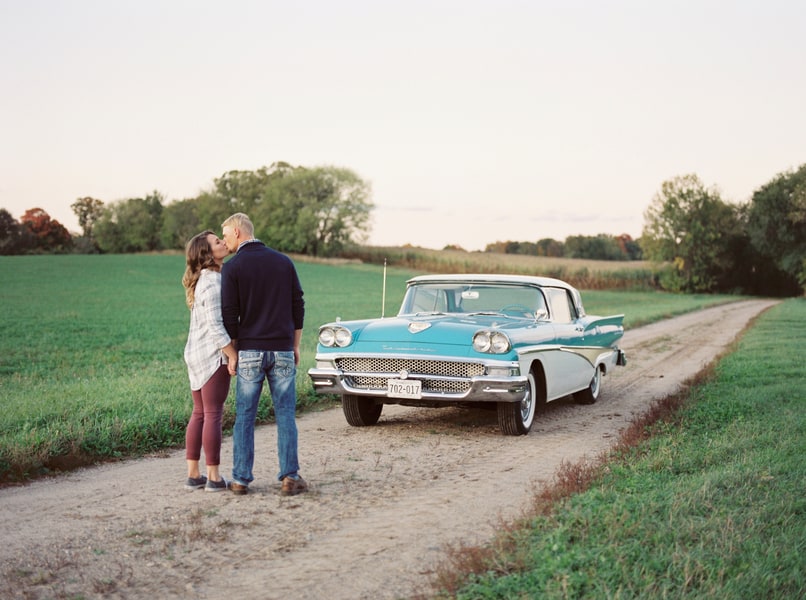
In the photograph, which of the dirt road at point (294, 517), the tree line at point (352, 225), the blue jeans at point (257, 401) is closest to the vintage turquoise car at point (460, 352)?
the dirt road at point (294, 517)

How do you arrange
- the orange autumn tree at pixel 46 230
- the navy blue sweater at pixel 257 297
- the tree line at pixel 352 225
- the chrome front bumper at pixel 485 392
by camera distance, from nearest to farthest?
the navy blue sweater at pixel 257 297 → the chrome front bumper at pixel 485 392 → the tree line at pixel 352 225 → the orange autumn tree at pixel 46 230

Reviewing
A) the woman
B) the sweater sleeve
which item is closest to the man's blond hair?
the woman

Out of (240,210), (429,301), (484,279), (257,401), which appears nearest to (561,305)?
(484,279)

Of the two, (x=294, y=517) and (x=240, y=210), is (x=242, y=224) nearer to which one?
(x=294, y=517)

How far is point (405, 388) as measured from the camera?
786 cm

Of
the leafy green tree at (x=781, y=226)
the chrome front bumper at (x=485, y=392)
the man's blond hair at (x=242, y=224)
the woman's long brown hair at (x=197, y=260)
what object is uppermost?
the leafy green tree at (x=781, y=226)

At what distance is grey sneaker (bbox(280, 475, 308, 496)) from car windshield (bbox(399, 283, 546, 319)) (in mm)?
4021

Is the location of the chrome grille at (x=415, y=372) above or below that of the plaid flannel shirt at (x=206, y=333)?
below

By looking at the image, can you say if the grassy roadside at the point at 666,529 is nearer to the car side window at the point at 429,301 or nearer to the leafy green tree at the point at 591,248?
the car side window at the point at 429,301

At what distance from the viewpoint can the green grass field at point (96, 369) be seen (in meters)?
7.16

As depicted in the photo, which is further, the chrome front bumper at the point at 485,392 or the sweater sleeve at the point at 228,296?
the chrome front bumper at the point at 485,392

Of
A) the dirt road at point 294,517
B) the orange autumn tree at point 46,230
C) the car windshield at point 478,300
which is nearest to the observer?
the dirt road at point 294,517

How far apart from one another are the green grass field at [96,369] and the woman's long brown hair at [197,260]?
7.07 ft

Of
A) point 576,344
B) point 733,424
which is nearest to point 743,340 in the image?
point 576,344
